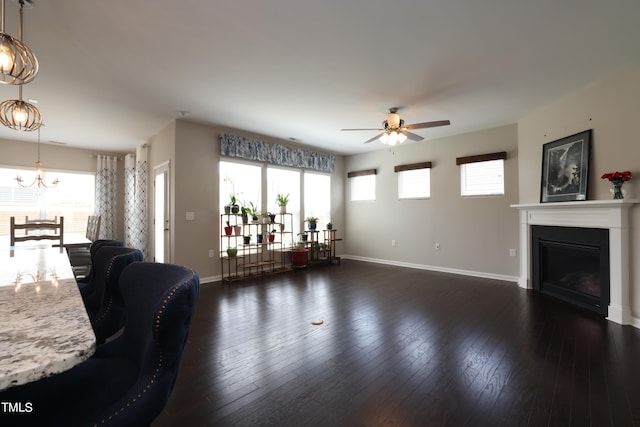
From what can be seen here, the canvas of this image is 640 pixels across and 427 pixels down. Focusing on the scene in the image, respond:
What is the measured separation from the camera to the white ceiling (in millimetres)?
2205

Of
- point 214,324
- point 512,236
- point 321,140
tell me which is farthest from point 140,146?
point 512,236

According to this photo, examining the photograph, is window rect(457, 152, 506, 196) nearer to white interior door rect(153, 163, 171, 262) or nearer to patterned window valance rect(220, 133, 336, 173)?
patterned window valance rect(220, 133, 336, 173)

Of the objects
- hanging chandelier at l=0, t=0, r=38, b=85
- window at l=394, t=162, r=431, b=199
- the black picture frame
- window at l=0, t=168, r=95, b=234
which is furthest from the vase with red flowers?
window at l=0, t=168, r=95, b=234

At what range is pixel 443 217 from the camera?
5590mm

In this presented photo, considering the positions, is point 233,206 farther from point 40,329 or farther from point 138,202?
point 40,329

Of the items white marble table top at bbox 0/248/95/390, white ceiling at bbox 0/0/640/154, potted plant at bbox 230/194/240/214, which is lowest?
white marble table top at bbox 0/248/95/390

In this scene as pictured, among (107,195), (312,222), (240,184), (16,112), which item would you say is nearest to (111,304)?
(16,112)

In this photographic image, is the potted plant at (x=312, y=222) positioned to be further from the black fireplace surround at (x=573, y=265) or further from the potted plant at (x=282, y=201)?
the black fireplace surround at (x=573, y=265)

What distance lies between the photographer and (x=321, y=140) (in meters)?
5.94

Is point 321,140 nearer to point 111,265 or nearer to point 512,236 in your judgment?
point 512,236

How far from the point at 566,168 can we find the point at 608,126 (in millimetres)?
650

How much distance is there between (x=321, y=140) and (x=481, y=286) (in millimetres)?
3921

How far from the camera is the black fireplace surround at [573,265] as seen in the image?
3.29 meters

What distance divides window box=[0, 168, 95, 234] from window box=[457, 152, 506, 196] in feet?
26.3
